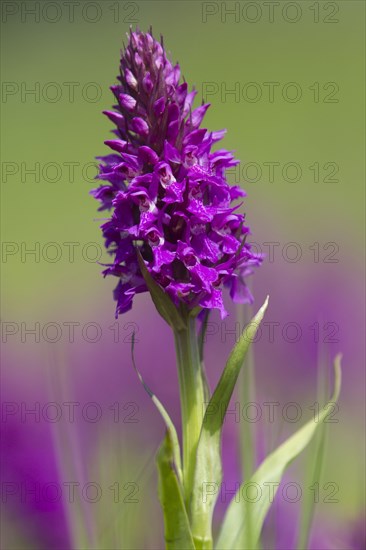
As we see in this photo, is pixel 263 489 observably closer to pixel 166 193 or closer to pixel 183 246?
pixel 183 246

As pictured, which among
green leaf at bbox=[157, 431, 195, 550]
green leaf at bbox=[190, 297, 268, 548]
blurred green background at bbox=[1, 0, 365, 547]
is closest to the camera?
green leaf at bbox=[157, 431, 195, 550]

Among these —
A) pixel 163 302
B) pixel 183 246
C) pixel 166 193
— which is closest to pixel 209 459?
pixel 163 302

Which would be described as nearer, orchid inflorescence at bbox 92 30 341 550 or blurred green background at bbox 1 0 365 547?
orchid inflorescence at bbox 92 30 341 550

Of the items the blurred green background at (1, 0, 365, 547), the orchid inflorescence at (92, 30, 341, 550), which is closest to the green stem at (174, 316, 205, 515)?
the orchid inflorescence at (92, 30, 341, 550)

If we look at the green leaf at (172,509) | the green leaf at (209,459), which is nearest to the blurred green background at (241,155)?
the green leaf at (209,459)

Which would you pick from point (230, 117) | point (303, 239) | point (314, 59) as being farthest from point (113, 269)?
point (314, 59)

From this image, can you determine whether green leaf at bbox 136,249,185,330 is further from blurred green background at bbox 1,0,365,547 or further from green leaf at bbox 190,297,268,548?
blurred green background at bbox 1,0,365,547

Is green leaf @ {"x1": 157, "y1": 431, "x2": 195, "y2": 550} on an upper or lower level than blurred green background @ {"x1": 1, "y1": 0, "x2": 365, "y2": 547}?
lower
